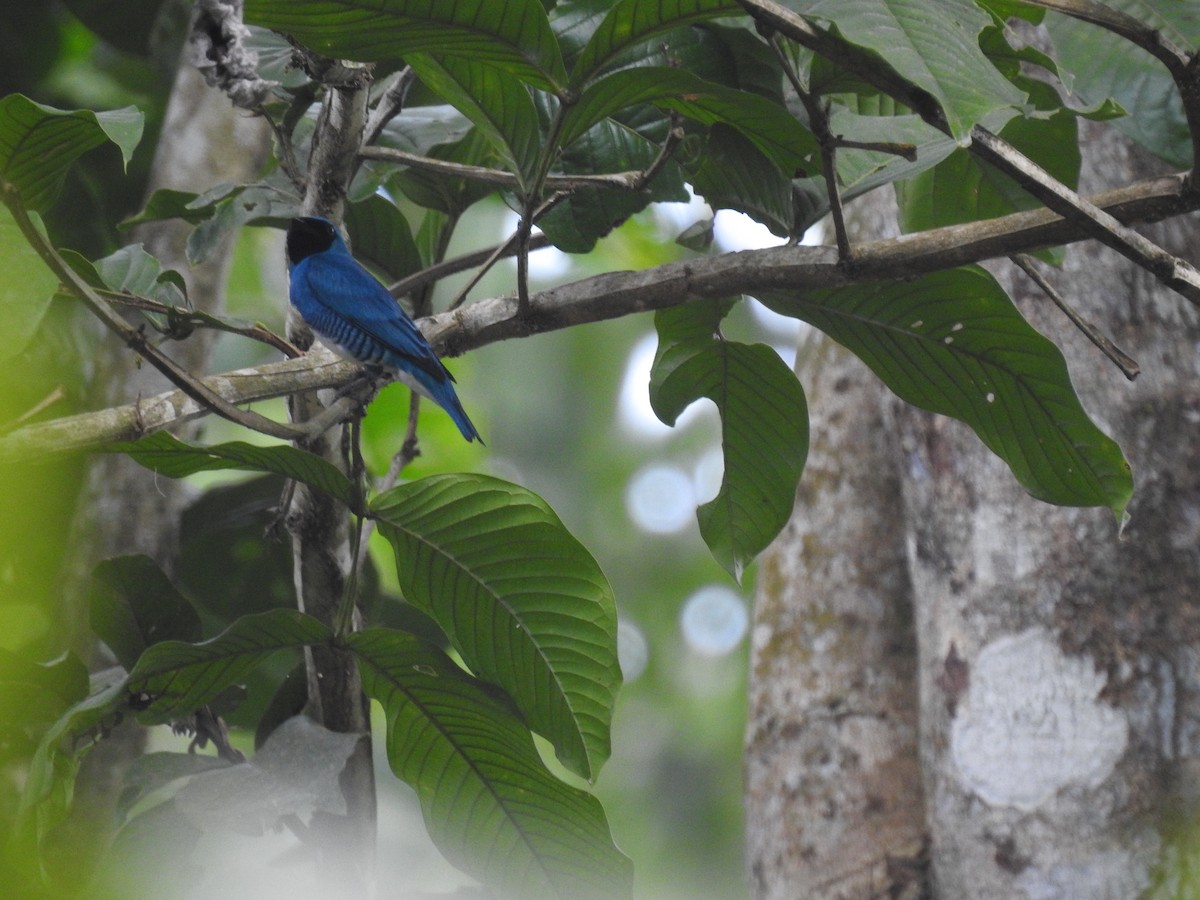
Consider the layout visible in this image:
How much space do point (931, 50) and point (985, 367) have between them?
2.18 feet

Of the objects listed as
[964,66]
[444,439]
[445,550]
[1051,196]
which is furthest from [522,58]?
[444,439]

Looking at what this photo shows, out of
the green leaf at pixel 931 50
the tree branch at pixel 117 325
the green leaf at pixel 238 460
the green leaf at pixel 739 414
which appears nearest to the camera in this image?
the green leaf at pixel 931 50

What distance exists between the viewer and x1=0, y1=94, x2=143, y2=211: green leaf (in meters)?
1.40

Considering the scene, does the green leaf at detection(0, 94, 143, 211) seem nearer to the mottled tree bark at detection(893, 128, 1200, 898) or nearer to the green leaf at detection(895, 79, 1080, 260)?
the green leaf at detection(895, 79, 1080, 260)

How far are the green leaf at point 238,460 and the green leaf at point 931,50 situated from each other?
90 cm

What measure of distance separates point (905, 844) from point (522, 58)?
6.62 ft

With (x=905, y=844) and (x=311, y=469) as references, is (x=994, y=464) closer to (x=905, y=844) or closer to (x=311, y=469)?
(x=905, y=844)

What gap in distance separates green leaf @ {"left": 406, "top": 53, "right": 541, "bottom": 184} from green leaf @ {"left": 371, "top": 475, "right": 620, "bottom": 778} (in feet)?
1.64

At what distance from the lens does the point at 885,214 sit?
10.6 ft

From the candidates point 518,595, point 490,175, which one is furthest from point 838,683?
point 490,175

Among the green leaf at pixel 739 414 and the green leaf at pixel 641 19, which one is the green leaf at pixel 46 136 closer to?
the green leaf at pixel 641 19

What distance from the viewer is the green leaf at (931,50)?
41.0 inches

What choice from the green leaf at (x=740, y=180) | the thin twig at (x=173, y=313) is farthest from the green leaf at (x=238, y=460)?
the green leaf at (x=740, y=180)

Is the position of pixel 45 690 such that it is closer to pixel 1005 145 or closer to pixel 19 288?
pixel 19 288
